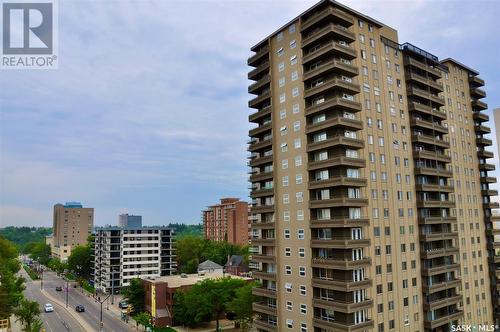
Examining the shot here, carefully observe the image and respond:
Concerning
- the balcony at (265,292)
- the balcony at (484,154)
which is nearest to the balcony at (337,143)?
the balcony at (265,292)

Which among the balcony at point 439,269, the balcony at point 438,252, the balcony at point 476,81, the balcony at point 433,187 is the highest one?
the balcony at point 476,81

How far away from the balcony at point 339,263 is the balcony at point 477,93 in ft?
177

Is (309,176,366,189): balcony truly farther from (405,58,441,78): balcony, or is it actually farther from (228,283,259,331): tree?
(228,283,259,331): tree

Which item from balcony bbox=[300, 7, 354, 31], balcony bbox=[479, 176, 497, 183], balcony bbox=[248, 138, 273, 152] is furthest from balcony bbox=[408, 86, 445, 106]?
balcony bbox=[248, 138, 273, 152]

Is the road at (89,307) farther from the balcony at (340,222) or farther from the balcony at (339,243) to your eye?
the balcony at (340,222)

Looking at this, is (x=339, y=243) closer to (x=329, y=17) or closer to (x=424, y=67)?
(x=329, y=17)

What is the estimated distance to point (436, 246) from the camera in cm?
6925

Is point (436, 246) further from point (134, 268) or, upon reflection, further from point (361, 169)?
point (134, 268)

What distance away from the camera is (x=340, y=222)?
54.5 meters

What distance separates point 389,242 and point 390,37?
35612 mm

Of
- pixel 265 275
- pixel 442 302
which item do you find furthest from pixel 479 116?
pixel 265 275

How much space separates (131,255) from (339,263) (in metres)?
94.9

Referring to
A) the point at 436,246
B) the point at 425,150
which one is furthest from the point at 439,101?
the point at 436,246

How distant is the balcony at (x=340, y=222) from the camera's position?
5416 centimetres
